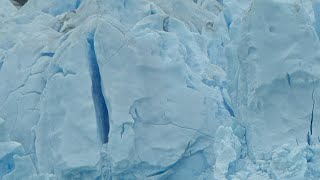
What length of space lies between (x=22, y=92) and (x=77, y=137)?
0.99 meters

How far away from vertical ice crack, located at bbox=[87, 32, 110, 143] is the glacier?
0.01m

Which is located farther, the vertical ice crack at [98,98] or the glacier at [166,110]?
the vertical ice crack at [98,98]

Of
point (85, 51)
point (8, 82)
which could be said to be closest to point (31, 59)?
point (8, 82)

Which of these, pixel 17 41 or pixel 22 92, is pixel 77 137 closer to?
pixel 22 92

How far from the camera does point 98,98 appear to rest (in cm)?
457

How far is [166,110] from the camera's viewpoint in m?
4.45

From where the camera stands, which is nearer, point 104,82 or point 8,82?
point 104,82

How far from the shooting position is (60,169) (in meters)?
4.32

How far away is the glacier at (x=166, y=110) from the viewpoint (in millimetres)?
4316

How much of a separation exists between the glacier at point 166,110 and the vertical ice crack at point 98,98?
0.03 feet

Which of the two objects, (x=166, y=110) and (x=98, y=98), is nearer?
(x=166, y=110)

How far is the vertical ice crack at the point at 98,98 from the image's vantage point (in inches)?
175

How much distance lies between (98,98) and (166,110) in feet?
1.72

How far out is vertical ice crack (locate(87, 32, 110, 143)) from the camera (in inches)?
175
